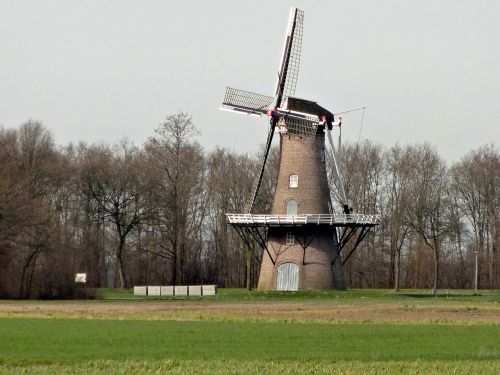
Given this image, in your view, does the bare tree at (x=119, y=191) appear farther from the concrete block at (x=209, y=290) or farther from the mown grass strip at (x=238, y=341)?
the mown grass strip at (x=238, y=341)

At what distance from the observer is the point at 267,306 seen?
44.2m

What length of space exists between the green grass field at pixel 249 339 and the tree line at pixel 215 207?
97.8 feet

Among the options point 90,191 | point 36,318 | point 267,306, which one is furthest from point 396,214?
point 36,318

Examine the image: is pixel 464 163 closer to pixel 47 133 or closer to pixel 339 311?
pixel 47 133

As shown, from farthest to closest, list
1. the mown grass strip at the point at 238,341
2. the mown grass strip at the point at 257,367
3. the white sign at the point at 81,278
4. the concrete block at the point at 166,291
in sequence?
the concrete block at the point at 166,291
the white sign at the point at 81,278
the mown grass strip at the point at 238,341
the mown grass strip at the point at 257,367

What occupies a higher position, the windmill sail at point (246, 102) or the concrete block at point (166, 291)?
the windmill sail at point (246, 102)

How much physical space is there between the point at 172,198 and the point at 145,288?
41.9 ft

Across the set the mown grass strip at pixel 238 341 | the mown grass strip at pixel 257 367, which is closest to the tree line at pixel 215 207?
the mown grass strip at pixel 238 341

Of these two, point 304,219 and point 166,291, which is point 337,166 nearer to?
point 304,219

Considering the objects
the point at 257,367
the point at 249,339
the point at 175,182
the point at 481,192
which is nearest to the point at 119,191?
the point at 175,182

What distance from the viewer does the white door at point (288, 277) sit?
57781 mm

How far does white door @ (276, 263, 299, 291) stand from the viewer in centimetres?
5778

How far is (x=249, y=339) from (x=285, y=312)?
1370 centimetres

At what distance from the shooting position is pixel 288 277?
58.1m
